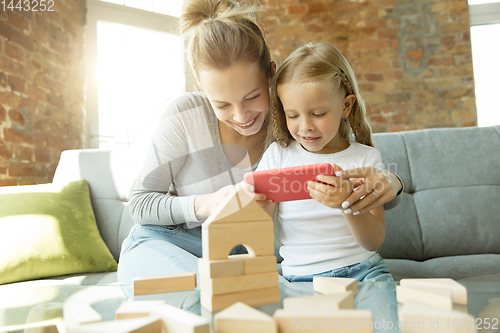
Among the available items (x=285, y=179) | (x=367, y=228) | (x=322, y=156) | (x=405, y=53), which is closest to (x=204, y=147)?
(x=322, y=156)

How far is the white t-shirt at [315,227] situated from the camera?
3.63ft

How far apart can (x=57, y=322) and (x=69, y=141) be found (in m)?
2.55

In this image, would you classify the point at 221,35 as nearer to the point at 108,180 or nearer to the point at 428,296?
the point at 428,296

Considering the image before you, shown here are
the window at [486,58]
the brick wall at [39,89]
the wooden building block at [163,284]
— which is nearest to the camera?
the wooden building block at [163,284]

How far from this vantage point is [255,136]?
136 centimetres

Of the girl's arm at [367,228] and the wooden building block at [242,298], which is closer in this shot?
the wooden building block at [242,298]

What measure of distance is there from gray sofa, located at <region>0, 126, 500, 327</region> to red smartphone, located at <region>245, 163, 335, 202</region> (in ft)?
2.55

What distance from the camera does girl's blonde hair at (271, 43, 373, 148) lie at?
114 cm

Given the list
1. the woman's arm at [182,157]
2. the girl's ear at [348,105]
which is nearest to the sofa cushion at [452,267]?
the girl's ear at [348,105]

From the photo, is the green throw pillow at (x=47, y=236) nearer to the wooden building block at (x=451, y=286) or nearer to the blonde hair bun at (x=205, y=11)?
the blonde hair bun at (x=205, y=11)

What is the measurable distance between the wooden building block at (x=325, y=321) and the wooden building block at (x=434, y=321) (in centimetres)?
6

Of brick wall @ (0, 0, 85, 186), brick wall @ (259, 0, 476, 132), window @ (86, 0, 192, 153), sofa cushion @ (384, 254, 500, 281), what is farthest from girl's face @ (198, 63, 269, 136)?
brick wall @ (259, 0, 476, 132)

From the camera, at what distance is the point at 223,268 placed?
0.56 metres

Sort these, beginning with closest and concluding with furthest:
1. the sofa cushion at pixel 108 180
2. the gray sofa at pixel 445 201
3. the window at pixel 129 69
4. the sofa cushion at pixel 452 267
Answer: the sofa cushion at pixel 452 267, the gray sofa at pixel 445 201, the sofa cushion at pixel 108 180, the window at pixel 129 69
